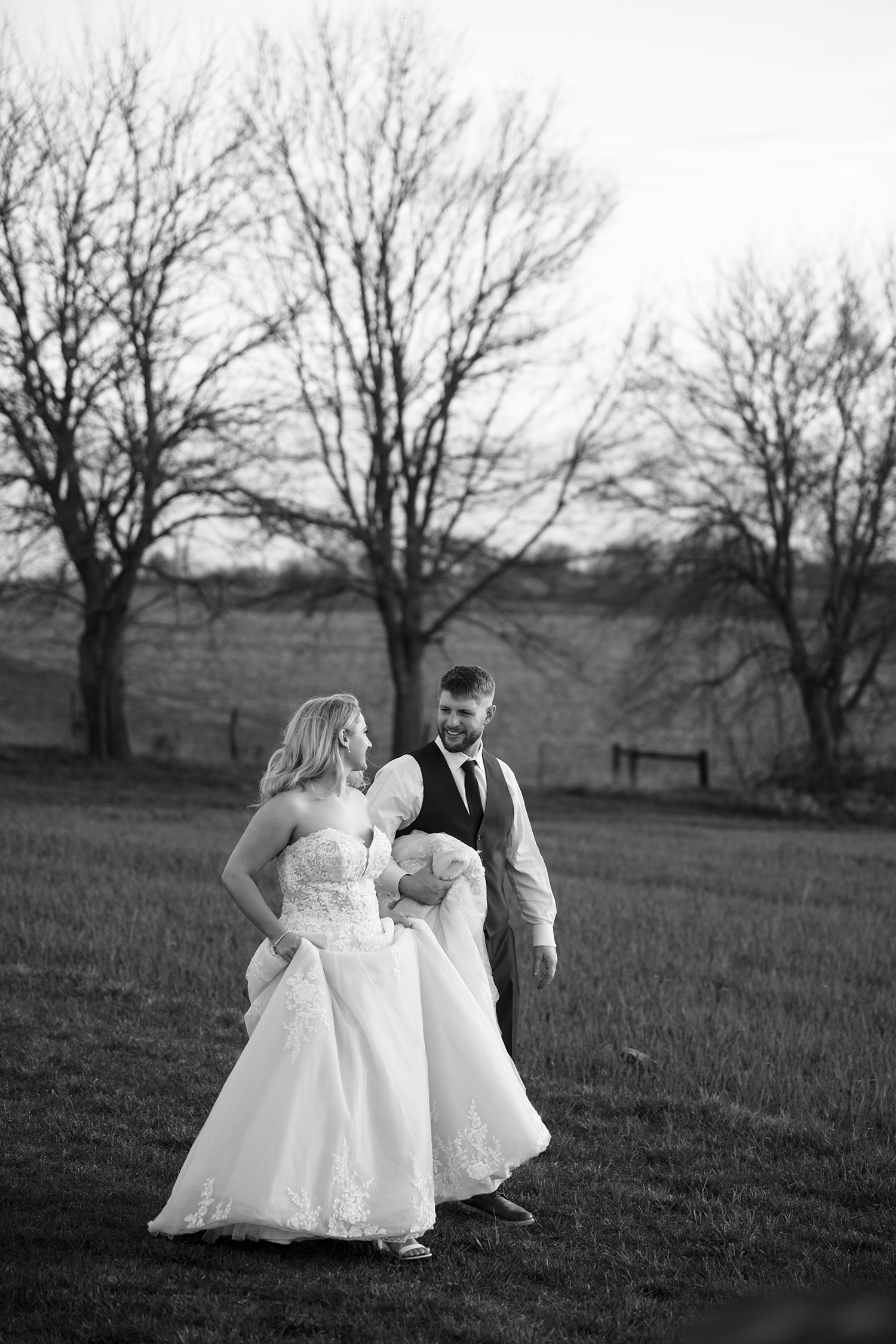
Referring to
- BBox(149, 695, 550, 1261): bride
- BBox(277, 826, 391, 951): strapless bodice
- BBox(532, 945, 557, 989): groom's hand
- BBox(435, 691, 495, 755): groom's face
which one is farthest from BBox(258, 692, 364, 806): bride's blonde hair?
BBox(532, 945, 557, 989): groom's hand

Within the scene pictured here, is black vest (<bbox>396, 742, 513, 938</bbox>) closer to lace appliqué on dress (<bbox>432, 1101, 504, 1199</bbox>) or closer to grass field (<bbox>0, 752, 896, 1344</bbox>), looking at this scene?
lace appliqué on dress (<bbox>432, 1101, 504, 1199</bbox>)

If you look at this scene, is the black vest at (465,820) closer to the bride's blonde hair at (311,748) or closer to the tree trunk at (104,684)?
the bride's blonde hair at (311,748)

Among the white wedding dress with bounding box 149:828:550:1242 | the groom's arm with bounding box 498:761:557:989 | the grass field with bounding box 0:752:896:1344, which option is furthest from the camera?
the groom's arm with bounding box 498:761:557:989

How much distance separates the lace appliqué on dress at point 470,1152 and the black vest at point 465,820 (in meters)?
0.90

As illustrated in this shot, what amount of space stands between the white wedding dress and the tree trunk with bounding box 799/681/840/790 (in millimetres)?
25530

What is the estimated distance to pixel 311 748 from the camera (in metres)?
5.09

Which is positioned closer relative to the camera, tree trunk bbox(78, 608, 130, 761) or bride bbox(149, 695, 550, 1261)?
bride bbox(149, 695, 550, 1261)

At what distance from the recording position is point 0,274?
23.9 metres

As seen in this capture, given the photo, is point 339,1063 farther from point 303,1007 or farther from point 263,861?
point 263,861

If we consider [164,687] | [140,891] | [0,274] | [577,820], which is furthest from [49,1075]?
[164,687]

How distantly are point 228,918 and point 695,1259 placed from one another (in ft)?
22.4

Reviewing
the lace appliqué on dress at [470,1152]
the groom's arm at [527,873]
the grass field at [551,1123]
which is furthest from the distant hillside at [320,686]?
the lace appliqué on dress at [470,1152]

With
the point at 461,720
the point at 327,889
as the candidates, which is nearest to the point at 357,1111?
the point at 327,889

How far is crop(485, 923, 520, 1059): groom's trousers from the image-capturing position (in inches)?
226
